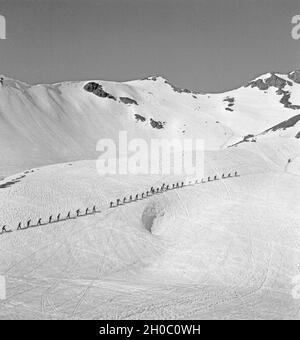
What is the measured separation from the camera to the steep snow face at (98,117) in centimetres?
10469

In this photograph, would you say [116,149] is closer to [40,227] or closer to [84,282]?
[40,227]

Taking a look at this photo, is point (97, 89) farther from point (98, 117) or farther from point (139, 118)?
point (139, 118)

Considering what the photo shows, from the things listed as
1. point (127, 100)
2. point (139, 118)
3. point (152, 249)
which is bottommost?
point (152, 249)

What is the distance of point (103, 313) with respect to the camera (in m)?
21.9

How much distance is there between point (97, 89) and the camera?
535 feet

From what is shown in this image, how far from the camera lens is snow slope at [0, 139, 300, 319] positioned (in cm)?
2370

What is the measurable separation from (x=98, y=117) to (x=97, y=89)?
77.1 ft

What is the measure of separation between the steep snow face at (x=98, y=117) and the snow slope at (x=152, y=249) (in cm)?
4014

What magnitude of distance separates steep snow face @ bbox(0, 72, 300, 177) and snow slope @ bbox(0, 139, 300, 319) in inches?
1580

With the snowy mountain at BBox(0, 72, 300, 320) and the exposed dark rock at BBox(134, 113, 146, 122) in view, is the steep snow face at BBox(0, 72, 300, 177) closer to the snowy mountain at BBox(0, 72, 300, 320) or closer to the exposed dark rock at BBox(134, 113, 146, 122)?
the exposed dark rock at BBox(134, 113, 146, 122)

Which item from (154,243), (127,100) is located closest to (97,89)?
(127,100)

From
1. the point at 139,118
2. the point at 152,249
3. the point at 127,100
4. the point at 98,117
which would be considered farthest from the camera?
the point at 127,100
